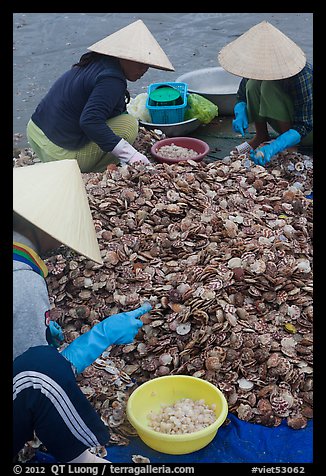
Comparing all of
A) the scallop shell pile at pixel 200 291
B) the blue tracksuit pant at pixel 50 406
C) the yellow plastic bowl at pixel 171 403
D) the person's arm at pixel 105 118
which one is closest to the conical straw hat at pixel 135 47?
the person's arm at pixel 105 118

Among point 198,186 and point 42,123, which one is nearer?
point 198,186

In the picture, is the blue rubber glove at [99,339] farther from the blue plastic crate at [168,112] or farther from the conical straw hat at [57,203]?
the blue plastic crate at [168,112]

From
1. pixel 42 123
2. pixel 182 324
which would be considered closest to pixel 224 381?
pixel 182 324

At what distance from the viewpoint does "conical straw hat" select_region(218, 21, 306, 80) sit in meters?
3.29

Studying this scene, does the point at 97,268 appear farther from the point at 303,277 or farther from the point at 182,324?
the point at 303,277

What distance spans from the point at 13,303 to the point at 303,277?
4.06ft

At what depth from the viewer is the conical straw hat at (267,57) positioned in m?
3.29

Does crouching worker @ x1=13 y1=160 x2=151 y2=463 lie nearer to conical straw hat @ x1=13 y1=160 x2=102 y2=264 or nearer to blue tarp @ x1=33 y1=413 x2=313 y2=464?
conical straw hat @ x1=13 y1=160 x2=102 y2=264

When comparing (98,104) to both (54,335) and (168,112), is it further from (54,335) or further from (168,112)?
(54,335)

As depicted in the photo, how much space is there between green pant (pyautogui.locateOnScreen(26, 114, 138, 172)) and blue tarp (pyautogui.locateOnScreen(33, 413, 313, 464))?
1834 millimetres

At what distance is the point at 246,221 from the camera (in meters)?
2.67

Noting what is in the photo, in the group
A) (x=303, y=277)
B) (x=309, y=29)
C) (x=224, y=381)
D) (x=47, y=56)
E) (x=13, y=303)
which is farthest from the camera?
(x=309, y=29)

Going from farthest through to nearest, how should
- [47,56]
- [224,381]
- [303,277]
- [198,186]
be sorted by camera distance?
[47,56], [198,186], [303,277], [224,381]

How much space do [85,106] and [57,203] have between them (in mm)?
1415
